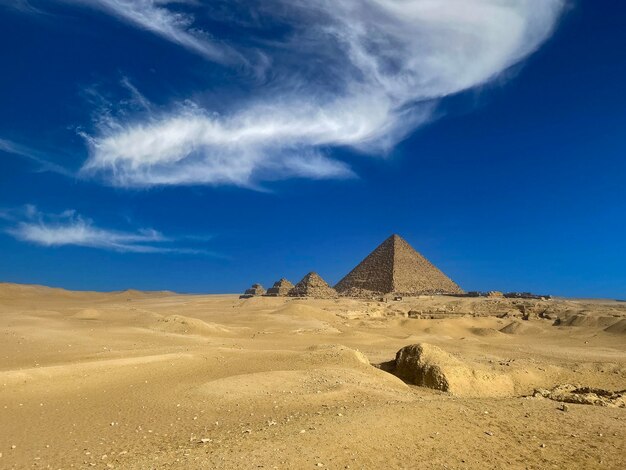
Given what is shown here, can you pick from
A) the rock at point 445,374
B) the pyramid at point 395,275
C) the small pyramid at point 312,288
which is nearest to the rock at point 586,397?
the rock at point 445,374

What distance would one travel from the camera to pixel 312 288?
65.6 meters

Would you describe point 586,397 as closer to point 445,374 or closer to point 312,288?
point 445,374

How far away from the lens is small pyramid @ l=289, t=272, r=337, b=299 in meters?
64.6

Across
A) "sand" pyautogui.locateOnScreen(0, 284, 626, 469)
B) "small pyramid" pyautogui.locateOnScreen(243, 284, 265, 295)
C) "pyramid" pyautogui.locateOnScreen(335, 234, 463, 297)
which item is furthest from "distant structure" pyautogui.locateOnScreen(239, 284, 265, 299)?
"sand" pyautogui.locateOnScreen(0, 284, 626, 469)

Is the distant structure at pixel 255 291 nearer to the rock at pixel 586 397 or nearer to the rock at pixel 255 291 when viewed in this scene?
the rock at pixel 255 291

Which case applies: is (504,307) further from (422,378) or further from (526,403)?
(526,403)

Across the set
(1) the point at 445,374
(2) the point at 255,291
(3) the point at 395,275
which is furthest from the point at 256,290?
(1) the point at 445,374

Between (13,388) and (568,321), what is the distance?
35868mm

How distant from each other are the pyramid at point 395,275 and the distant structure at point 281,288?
845 cm

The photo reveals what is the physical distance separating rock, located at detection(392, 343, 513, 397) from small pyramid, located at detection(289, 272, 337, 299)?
4968cm

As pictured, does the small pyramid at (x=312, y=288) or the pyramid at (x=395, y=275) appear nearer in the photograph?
the small pyramid at (x=312, y=288)

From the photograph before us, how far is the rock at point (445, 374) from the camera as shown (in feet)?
39.5

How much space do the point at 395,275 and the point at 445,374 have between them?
5898cm

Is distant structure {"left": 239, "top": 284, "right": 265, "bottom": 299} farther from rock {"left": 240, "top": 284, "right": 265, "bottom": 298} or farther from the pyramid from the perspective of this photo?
the pyramid
